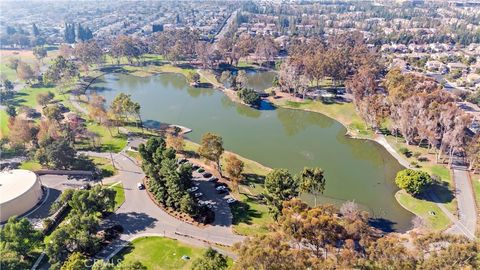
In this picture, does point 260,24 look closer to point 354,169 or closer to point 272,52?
point 272,52

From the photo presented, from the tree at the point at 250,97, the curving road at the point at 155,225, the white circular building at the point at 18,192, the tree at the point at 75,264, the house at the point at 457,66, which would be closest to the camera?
the tree at the point at 75,264

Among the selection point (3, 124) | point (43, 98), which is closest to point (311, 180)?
point (43, 98)

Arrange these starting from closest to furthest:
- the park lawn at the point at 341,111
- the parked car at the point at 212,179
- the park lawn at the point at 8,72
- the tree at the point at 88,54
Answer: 1. the parked car at the point at 212,179
2. the park lawn at the point at 341,111
3. the park lawn at the point at 8,72
4. the tree at the point at 88,54

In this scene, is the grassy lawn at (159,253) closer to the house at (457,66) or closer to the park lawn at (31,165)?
the park lawn at (31,165)

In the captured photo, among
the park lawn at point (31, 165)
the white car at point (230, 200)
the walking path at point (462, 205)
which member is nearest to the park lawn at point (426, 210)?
the walking path at point (462, 205)

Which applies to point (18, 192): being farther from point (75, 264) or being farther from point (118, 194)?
point (75, 264)

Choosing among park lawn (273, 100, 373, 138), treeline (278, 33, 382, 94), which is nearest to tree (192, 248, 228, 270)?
park lawn (273, 100, 373, 138)

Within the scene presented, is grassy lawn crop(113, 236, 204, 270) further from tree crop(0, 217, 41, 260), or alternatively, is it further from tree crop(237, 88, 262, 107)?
tree crop(237, 88, 262, 107)

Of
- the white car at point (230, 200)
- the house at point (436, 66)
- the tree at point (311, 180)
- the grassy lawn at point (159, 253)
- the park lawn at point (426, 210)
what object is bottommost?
the grassy lawn at point (159, 253)
